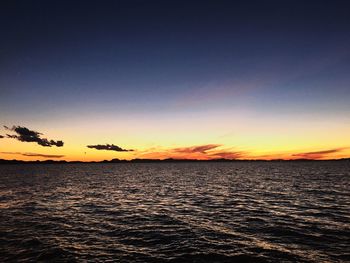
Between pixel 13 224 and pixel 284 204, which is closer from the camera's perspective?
pixel 13 224

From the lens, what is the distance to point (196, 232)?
89.7 feet

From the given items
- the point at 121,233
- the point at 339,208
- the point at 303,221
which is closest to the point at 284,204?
the point at 339,208

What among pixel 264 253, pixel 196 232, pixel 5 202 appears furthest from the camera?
pixel 5 202

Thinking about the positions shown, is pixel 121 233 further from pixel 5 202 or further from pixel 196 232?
pixel 5 202

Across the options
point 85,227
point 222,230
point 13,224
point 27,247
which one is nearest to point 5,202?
point 13,224

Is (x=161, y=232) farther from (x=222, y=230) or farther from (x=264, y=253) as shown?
(x=264, y=253)

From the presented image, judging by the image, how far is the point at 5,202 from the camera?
4644 cm

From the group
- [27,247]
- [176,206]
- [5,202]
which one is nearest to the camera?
[27,247]

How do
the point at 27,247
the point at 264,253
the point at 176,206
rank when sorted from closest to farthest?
the point at 264,253 → the point at 27,247 → the point at 176,206

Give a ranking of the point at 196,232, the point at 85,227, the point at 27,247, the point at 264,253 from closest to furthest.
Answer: the point at 264,253
the point at 27,247
the point at 196,232
the point at 85,227

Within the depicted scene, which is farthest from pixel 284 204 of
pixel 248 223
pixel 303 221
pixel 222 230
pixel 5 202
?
pixel 5 202

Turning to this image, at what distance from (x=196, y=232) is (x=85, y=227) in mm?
10940

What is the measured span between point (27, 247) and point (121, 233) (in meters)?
7.72

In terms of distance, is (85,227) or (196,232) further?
(85,227)
